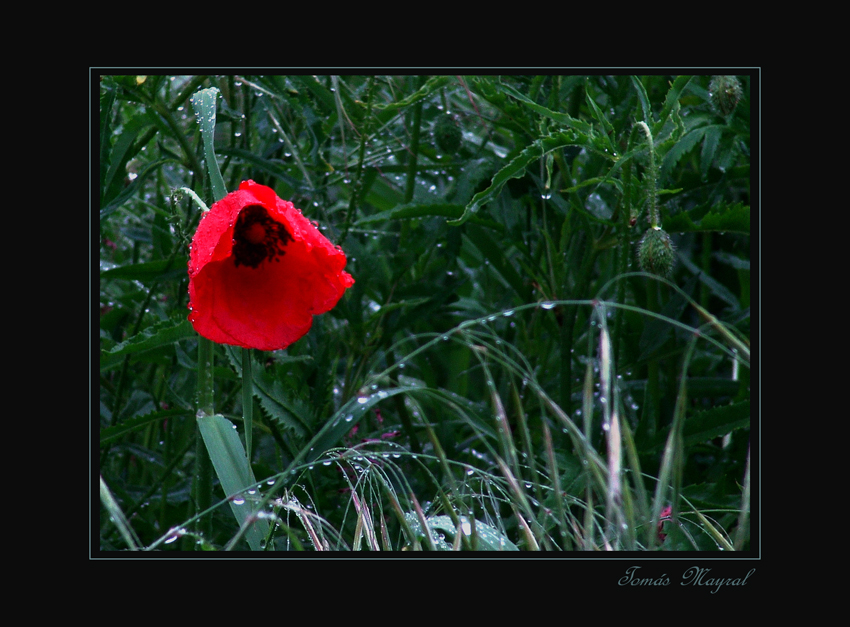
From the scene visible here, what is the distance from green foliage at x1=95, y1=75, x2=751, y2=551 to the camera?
0.93 m

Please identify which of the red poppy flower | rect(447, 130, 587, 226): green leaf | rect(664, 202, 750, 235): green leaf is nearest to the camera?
the red poppy flower

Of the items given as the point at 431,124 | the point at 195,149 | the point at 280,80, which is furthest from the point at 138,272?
the point at 431,124

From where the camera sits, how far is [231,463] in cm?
79

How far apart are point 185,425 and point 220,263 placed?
54 centimetres

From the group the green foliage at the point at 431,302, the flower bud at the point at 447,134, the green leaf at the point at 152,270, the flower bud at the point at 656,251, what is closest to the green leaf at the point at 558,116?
the green foliage at the point at 431,302

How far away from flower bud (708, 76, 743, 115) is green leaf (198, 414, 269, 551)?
0.79 m

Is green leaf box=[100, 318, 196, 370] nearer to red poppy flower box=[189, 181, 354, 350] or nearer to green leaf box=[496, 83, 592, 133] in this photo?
red poppy flower box=[189, 181, 354, 350]

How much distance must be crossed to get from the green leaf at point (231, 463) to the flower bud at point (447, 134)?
656 mm

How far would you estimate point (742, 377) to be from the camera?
1.30 metres

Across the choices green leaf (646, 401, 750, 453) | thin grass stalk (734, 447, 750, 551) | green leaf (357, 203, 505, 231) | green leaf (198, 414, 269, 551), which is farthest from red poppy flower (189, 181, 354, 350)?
green leaf (646, 401, 750, 453)

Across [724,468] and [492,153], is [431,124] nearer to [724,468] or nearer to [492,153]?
[492,153]

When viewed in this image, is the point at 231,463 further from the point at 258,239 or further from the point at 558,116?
the point at 558,116

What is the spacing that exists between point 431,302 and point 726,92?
1.77 feet

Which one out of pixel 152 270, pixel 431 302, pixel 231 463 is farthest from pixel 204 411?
pixel 431 302
